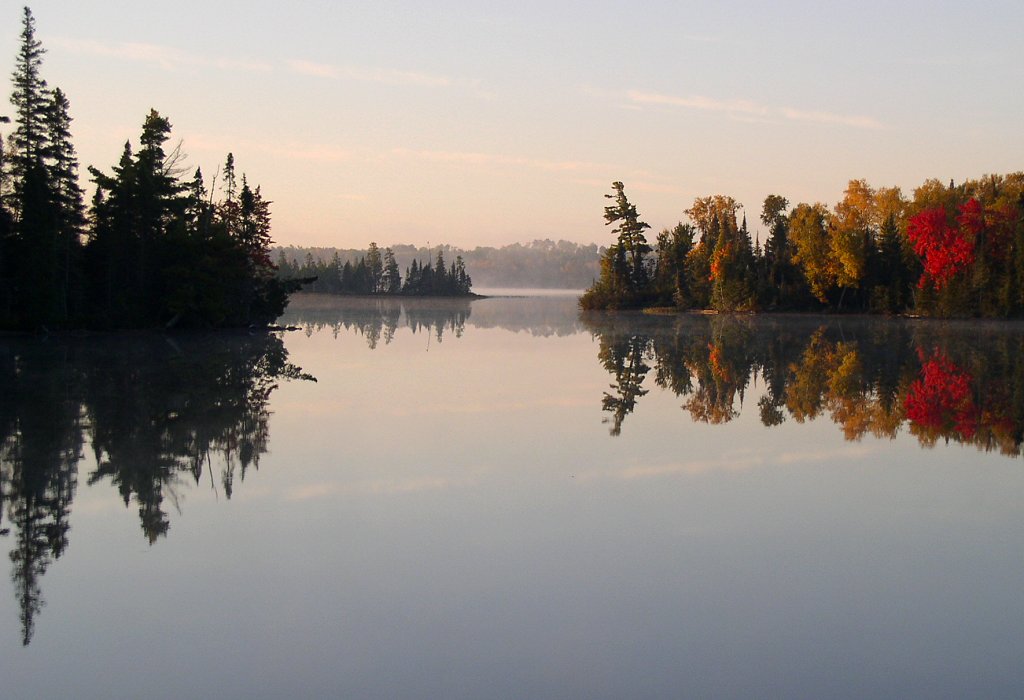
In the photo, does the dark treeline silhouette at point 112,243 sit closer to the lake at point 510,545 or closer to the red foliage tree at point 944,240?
the lake at point 510,545

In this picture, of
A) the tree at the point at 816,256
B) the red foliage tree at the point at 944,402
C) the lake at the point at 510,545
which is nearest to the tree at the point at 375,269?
the tree at the point at 816,256

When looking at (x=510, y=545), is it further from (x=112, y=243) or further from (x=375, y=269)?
(x=375, y=269)

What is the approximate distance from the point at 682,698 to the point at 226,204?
5348cm

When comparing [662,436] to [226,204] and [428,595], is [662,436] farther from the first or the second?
[226,204]

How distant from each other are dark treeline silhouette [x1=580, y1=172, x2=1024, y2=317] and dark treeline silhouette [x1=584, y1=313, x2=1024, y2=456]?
27275mm

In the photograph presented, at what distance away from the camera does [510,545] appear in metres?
9.23

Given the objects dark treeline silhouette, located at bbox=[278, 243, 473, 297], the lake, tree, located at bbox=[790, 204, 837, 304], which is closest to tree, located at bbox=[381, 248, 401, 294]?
dark treeline silhouette, located at bbox=[278, 243, 473, 297]

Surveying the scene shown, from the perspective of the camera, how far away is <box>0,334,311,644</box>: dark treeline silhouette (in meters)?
9.91

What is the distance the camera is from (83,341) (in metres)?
38.1

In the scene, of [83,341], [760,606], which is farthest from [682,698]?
[83,341]

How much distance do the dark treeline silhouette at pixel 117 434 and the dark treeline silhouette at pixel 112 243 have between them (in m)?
11.6

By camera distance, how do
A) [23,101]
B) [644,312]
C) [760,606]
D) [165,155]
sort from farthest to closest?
[644,312] → [165,155] → [23,101] → [760,606]

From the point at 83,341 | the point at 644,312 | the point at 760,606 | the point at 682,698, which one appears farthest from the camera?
the point at 644,312

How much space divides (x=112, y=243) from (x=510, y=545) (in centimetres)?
4097
